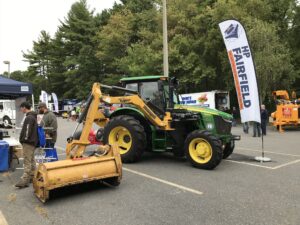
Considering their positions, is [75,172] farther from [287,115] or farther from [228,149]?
[287,115]

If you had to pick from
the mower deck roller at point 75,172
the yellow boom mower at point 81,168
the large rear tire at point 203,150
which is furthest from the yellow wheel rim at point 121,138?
the mower deck roller at point 75,172

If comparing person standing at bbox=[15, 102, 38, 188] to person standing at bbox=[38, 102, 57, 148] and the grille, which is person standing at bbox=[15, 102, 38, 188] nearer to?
person standing at bbox=[38, 102, 57, 148]

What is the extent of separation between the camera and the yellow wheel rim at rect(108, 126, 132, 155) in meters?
9.59

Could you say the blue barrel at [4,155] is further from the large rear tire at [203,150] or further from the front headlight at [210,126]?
the front headlight at [210,126]

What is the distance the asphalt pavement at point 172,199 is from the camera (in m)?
5.17

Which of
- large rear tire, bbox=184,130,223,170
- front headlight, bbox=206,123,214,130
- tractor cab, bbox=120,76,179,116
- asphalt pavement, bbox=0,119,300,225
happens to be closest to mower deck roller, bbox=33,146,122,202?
asphalt pavement, bbox=0,119,300,225

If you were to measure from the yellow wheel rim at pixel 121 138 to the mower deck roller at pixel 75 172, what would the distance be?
2.44m

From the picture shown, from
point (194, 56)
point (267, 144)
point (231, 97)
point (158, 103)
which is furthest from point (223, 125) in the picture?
point (231, 97)

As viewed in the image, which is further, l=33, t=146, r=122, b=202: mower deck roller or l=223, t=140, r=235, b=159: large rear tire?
l=223, t=140, r=235, b=159: large rear tire

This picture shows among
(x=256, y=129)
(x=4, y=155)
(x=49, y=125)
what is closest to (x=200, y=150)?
(x=49, y=125)

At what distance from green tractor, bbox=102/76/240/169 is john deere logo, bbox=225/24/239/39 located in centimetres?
221

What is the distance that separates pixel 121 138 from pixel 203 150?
→ 2.51 m

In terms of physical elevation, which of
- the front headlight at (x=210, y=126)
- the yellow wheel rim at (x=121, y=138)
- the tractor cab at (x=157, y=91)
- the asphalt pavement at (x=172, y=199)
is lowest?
the asphalt pavement at (x=172, y=199)

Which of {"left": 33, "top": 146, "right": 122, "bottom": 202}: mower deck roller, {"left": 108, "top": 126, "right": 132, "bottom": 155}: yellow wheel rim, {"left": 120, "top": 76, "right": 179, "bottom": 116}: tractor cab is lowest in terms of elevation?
{"left": 33, "top": 146, "right": 122, "bottom": 202}: mower deck roller
